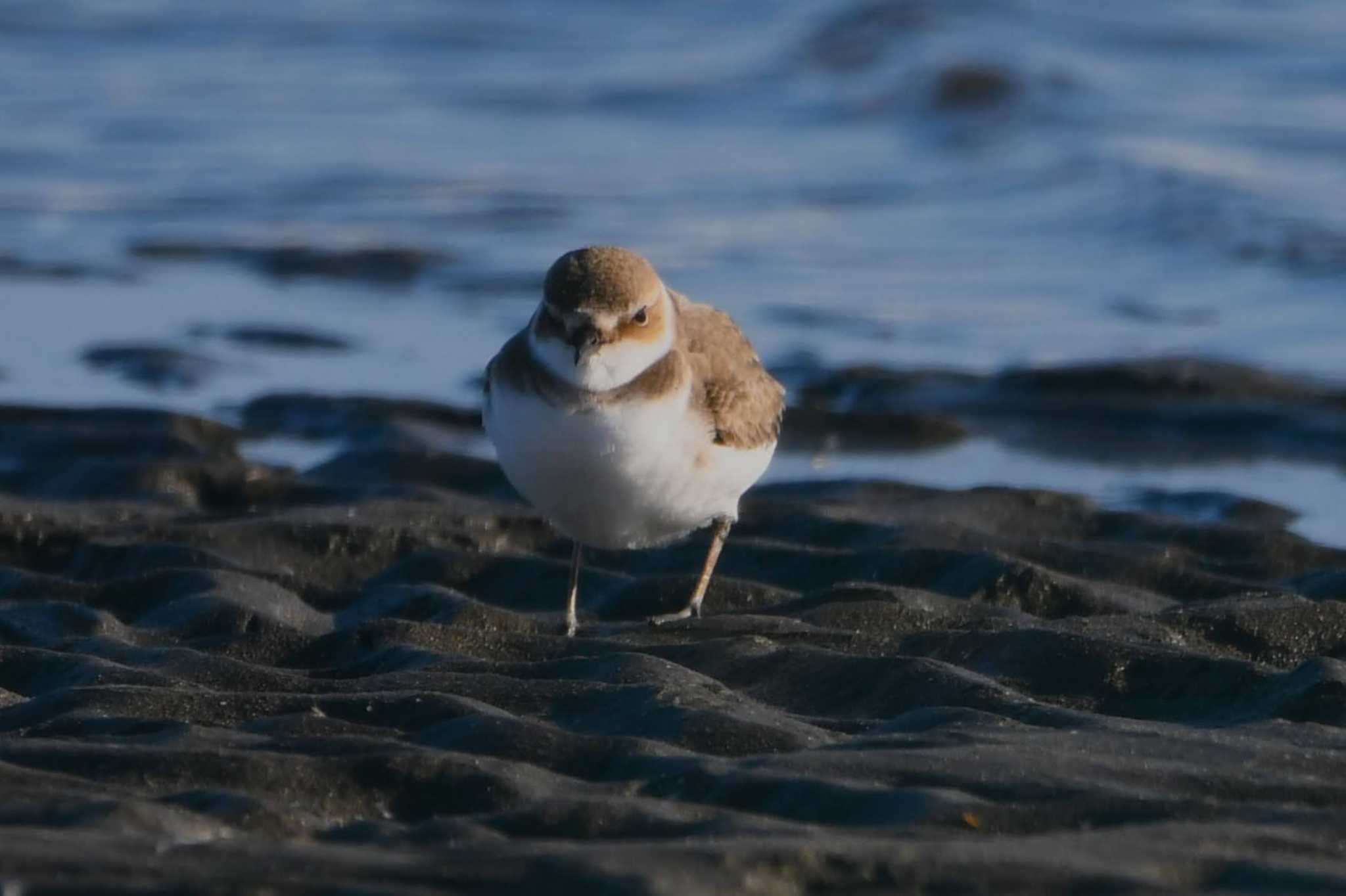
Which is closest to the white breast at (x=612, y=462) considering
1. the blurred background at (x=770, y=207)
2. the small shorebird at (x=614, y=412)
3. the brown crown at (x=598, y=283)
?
the small shorebird at (x=614, y=412)

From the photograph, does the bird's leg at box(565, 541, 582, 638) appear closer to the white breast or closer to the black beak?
the white breast

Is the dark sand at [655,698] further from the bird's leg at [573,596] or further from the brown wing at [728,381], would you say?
the brown wing at [728,381]

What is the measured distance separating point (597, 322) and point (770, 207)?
10831mm

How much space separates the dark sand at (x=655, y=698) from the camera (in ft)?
12.2

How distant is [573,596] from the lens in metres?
6.45

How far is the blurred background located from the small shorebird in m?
3.24

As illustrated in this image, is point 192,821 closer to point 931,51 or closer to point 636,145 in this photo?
point 636,145

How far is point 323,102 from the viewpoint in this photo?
21.5 meters

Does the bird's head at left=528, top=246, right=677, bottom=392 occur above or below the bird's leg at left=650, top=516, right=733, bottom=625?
above

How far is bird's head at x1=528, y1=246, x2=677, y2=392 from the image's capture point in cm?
578

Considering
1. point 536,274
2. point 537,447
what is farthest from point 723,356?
point 536,274

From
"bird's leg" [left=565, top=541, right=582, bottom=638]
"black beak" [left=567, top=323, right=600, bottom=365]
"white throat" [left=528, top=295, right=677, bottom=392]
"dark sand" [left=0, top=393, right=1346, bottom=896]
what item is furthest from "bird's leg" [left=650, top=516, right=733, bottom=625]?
"black beak" [left=567, top=323, right=600, bottom=365]

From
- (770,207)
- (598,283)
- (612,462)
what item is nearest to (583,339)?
(598,283)

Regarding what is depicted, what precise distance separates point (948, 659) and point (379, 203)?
1213cm
